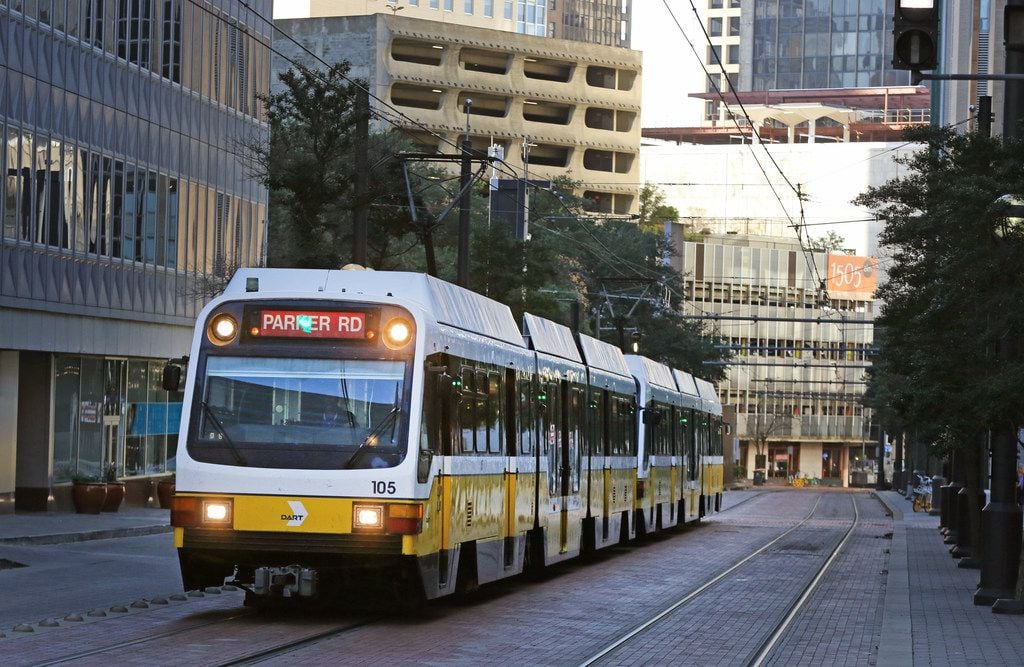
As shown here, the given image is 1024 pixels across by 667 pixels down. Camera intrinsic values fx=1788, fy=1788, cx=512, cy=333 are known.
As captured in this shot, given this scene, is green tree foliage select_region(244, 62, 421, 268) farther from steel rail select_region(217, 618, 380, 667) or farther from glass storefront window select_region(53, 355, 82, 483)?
steel rail select_region(217, 618, 380, 667)

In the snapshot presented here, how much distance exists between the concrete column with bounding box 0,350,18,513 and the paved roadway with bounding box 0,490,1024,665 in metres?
6.91

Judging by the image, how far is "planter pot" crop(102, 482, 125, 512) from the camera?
121 feet

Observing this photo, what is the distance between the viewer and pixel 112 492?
36906mm

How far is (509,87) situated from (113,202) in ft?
288

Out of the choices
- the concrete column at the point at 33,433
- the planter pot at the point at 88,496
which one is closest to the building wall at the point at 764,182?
the concrete column at the point at 33,433

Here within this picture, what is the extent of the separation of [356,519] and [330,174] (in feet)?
78.2

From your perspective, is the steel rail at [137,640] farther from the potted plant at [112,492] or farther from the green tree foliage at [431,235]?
the potted plant at [112,492]

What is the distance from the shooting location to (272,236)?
5988 cm

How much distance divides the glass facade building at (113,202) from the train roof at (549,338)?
13542mm

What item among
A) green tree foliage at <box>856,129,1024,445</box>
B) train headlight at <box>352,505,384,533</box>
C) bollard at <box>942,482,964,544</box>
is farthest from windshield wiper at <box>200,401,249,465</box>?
bollard at <box>942,482,964,544</box>

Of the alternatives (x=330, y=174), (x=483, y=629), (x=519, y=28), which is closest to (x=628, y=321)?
(x=330, y=174)

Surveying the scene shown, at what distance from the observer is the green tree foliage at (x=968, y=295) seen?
17750mm

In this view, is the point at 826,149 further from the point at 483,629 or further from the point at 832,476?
the point at 483,629

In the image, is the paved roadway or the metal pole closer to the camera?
the paved roadway
